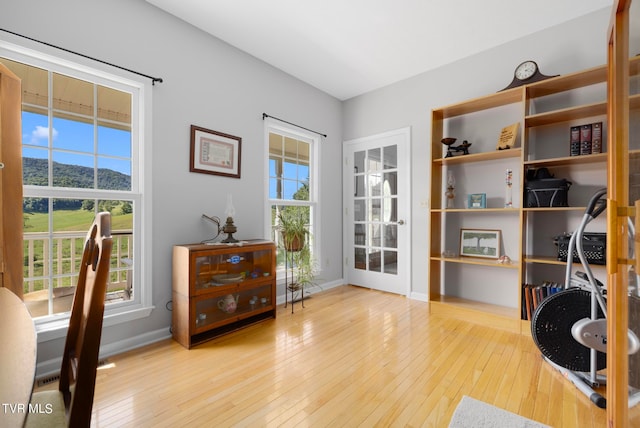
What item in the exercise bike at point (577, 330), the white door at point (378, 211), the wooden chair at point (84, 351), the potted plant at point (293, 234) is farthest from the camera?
the white door at point (378, 211)

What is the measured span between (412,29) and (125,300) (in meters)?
3.50

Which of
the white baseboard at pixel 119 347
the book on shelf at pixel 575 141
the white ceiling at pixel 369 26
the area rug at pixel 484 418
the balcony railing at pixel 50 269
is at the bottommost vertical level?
the area rug at pixel 484 418

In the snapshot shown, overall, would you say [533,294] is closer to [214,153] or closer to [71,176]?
[214,153]

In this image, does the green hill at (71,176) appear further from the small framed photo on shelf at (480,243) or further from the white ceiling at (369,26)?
the small framed photo on shelf at (480,243)

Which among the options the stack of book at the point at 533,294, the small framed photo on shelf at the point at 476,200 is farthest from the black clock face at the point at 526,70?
the stack of book at the point at 533,294

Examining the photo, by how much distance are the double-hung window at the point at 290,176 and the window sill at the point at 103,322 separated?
4.82 feet

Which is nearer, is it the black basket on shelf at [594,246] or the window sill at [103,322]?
the window sill at [103,322]

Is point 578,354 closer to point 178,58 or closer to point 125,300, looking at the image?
point 125,300

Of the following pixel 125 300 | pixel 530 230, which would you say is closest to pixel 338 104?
pixel 530 230

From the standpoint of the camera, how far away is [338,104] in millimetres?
4336

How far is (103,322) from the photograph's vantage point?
1922 millimetres

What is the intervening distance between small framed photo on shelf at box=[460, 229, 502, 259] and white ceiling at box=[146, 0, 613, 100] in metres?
1.94

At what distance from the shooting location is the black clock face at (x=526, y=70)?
263 cm

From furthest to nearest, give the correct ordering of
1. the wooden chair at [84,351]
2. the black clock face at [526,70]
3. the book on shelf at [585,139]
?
the black clock face at [526,70]
the book on shelf at [585,139]
the wooden chair at [84,351]
